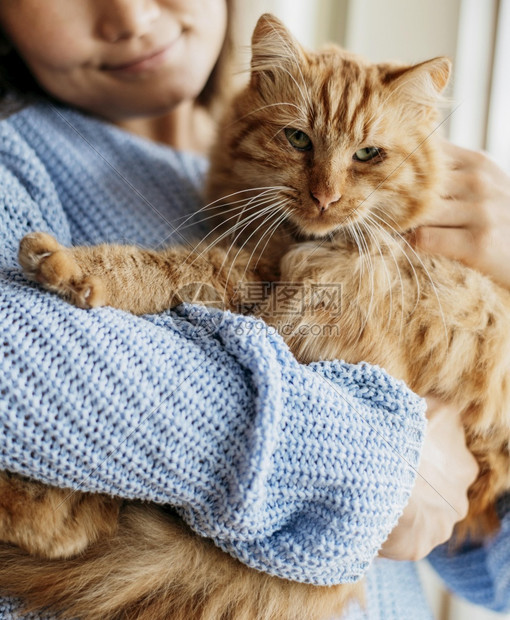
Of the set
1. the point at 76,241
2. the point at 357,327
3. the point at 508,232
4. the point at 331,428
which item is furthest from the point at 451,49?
the point at 331,428

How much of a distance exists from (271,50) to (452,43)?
78 centimetres

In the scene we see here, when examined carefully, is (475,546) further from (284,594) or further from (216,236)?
(216,236)

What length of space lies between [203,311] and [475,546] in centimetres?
97

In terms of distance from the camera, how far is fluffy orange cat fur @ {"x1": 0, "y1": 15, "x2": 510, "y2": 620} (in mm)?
832

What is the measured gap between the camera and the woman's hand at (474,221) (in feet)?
3.70

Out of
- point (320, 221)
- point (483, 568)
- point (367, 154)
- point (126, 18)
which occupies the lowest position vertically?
point (483, 568)

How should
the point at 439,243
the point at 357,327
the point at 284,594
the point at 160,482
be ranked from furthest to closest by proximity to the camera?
the point at 439,243 → the point at 357,327 → the point at 284,594 → the point at 160,482

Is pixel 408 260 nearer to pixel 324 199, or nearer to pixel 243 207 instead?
pixel 324 199

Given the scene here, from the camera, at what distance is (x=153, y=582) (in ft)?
2.78

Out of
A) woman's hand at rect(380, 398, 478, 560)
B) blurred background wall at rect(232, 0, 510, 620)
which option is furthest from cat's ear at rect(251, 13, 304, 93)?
woman's hand at rect(380, 398, 478, 560)

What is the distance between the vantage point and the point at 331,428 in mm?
804

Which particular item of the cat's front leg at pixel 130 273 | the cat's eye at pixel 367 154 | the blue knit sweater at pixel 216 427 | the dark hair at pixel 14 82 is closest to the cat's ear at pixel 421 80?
the cat's eye at pixel 367 154

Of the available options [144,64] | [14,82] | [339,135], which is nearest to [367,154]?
[339,135]

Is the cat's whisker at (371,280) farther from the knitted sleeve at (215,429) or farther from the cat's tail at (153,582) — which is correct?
the cat's tail at (153,582)
